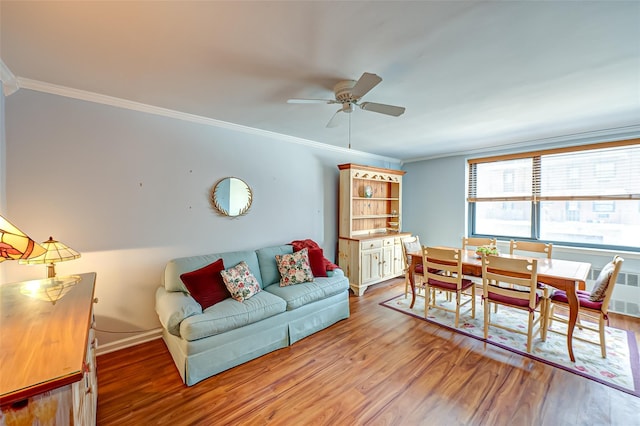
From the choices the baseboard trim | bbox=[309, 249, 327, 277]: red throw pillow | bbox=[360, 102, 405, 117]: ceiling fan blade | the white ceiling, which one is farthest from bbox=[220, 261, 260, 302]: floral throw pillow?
bbox=[360, 102, 405, 117]: ceiling fan blade

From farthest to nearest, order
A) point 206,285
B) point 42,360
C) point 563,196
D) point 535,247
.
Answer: point 563,196 → point 535,247 → point 206,285 → point 42,360

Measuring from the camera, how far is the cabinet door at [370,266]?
4.25m

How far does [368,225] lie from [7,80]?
4776 millimetres

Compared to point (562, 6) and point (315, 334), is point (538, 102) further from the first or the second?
point (315, 334)

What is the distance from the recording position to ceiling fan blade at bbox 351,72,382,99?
67.6 inches

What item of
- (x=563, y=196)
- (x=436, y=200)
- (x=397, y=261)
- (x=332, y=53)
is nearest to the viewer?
(x=332, y=53)

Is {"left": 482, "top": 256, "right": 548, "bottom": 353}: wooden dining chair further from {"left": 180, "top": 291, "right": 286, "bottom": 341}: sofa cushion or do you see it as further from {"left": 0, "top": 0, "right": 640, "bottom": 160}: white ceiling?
{"left": 180, "top": 291, "right": 286, "bottom": 341}: sofa cushion

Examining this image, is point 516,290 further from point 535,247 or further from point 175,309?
point 175,309

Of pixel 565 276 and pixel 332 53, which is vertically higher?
pixel 332 53

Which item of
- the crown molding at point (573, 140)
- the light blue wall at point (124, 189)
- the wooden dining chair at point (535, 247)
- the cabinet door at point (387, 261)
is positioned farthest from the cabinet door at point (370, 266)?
the crown molding at point (573, 140)

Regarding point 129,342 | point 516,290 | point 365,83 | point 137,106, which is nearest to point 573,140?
point 516,290

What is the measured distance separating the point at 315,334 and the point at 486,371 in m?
1.70

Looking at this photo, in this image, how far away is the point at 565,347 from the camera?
8.81ft

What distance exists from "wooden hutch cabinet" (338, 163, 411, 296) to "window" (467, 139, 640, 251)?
1.51m
